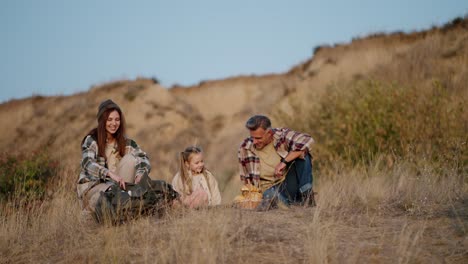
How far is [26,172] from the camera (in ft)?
36.6

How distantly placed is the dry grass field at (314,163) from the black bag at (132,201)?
13 centimetres

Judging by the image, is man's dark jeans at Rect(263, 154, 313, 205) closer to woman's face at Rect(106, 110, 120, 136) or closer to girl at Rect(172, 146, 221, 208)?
girl at Rect(172, 146, 221, 208)

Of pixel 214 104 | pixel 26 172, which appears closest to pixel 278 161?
pixel 26 172

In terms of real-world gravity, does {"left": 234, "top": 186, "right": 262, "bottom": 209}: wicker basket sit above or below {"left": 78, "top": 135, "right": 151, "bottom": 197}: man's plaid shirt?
below

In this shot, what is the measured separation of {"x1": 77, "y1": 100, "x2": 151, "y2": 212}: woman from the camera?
6410 millimetres

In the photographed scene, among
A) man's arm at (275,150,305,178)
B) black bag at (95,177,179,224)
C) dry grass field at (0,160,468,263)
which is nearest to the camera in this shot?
dry grass field at (0,160,468,263)

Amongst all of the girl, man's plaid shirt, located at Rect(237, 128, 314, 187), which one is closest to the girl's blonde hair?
the girl

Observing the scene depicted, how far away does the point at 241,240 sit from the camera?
4.86 metres

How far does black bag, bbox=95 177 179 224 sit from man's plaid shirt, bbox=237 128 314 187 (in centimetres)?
167

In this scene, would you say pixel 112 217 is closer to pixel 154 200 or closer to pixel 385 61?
pixel 154 200

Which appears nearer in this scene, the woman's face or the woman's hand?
the woman's hand

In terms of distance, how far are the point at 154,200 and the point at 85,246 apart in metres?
0.98

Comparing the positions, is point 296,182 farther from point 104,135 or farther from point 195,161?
point 104,135

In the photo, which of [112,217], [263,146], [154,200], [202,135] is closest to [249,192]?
[263,146]
